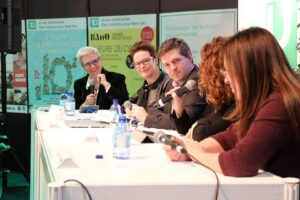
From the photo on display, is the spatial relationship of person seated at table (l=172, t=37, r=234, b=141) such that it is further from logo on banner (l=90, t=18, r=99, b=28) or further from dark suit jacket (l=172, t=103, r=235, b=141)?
logo on banner (l=90, t=18, r=99, b=28)

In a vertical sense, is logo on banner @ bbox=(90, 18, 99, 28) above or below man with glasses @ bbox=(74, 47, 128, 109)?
above

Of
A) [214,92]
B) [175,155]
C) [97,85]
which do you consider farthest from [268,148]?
[97,85]

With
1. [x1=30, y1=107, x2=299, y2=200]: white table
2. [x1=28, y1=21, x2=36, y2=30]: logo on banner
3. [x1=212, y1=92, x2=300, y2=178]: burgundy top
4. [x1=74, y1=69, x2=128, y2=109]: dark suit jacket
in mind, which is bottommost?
[x1=74, y1=69, x2=128, y2=109]: dark suit jacket

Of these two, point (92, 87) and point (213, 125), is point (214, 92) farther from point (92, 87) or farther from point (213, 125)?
point (92, 87)

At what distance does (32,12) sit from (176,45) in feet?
10.8

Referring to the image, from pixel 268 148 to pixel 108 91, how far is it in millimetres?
3105

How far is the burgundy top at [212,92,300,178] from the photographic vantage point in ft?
4.82

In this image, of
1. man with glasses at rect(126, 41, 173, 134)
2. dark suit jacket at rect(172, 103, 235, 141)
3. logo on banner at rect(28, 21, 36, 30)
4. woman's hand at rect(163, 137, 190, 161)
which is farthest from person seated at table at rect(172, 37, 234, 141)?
logo on banner at rect(28, 21, 36, 30)

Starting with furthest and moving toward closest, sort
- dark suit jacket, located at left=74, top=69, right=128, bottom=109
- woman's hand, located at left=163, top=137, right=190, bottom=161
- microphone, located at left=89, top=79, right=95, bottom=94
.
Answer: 1. microphone, located at left=89, top=79, right=95, bottom=94
2. dark suit jacket, located at left=74, top=69, right=128, bottom=109
3. woman's hand, located at left=163, top=137, right=190, bottom=161

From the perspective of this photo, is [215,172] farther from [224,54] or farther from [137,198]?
[224,54]

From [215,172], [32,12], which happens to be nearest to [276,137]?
[215,172]

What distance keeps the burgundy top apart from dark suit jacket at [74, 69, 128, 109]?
298 cm

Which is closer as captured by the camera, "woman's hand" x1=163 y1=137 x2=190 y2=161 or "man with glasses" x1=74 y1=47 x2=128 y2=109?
"woman's hand" x1=163 y1=137 x2=190 y2=161

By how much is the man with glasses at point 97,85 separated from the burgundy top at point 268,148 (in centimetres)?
298
